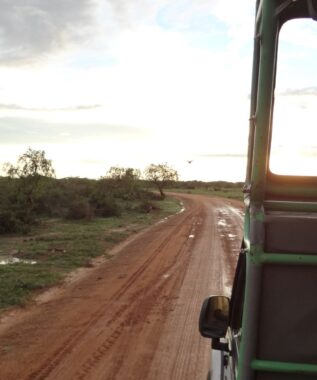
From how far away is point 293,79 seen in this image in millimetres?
2201

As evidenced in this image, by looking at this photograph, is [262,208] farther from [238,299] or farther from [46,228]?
[46,228]

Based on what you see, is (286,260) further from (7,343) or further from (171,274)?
(171,274)

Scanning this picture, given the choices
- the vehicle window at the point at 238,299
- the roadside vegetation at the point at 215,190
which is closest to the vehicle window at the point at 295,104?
the vehicle window at the point at 238,299

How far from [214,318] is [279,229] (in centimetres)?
119

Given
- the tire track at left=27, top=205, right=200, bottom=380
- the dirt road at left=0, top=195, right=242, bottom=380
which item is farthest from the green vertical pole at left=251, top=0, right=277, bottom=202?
the tire track at left=27, top=205, right=200, bottom=380

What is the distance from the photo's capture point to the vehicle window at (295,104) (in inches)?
83.7

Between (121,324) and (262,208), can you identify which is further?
(121,324)

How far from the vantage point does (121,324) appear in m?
7.36

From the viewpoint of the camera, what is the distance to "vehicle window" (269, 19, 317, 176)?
6.98 ft

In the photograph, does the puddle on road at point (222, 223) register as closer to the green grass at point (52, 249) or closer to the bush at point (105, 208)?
the green grass at point (52, 249)

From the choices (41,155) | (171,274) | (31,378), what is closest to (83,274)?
(171,274)

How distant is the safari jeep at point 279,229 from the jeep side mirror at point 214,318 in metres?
0.84

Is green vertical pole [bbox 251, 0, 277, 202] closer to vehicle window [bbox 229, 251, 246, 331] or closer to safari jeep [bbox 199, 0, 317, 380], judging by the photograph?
safari jeep [bbox 199, 0, 317, 380]

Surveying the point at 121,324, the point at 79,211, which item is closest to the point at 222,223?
the point at 79,211
